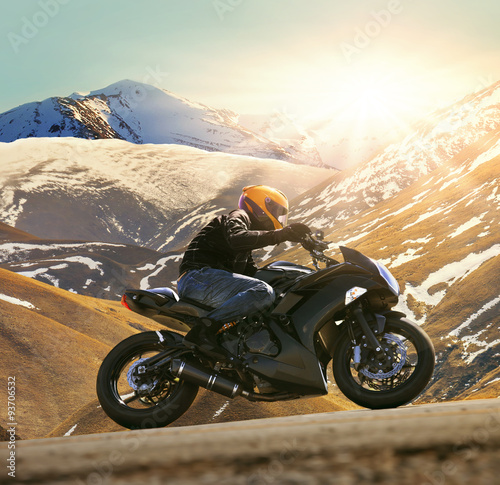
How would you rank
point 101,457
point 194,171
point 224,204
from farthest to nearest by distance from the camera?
point 194,171 < point 224,204 < point 101,457

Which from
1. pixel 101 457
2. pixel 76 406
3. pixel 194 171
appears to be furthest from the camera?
pixel 194 171

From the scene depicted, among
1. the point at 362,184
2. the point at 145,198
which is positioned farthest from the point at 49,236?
the point at 362,184

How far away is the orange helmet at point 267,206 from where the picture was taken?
6422 millimetres

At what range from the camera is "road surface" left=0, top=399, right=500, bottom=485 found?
107cm

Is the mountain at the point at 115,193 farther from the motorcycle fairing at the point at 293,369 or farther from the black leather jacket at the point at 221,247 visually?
the motorcycle fairing at the point at 293,369

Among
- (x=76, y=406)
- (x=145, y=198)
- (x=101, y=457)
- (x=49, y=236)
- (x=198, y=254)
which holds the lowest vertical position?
(x=49, y=236)

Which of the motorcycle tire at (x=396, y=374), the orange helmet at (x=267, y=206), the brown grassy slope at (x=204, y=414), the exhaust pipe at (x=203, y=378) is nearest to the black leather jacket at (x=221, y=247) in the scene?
the orange helmet at (x=267, y=206)

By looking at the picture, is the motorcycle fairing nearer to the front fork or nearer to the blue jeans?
the front fork

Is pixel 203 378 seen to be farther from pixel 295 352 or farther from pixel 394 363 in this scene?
pixel 394 363

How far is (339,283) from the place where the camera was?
5.77 meters

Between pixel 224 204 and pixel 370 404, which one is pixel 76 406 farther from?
pixel 224 204

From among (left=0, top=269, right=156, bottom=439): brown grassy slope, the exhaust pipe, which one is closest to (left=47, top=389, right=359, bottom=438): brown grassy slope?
(left=0, top=269, right=156, bottom=439): brown grassy slope

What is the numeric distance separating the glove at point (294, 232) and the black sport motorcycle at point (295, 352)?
0.39 ft

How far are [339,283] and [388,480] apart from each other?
4760 millimetres
